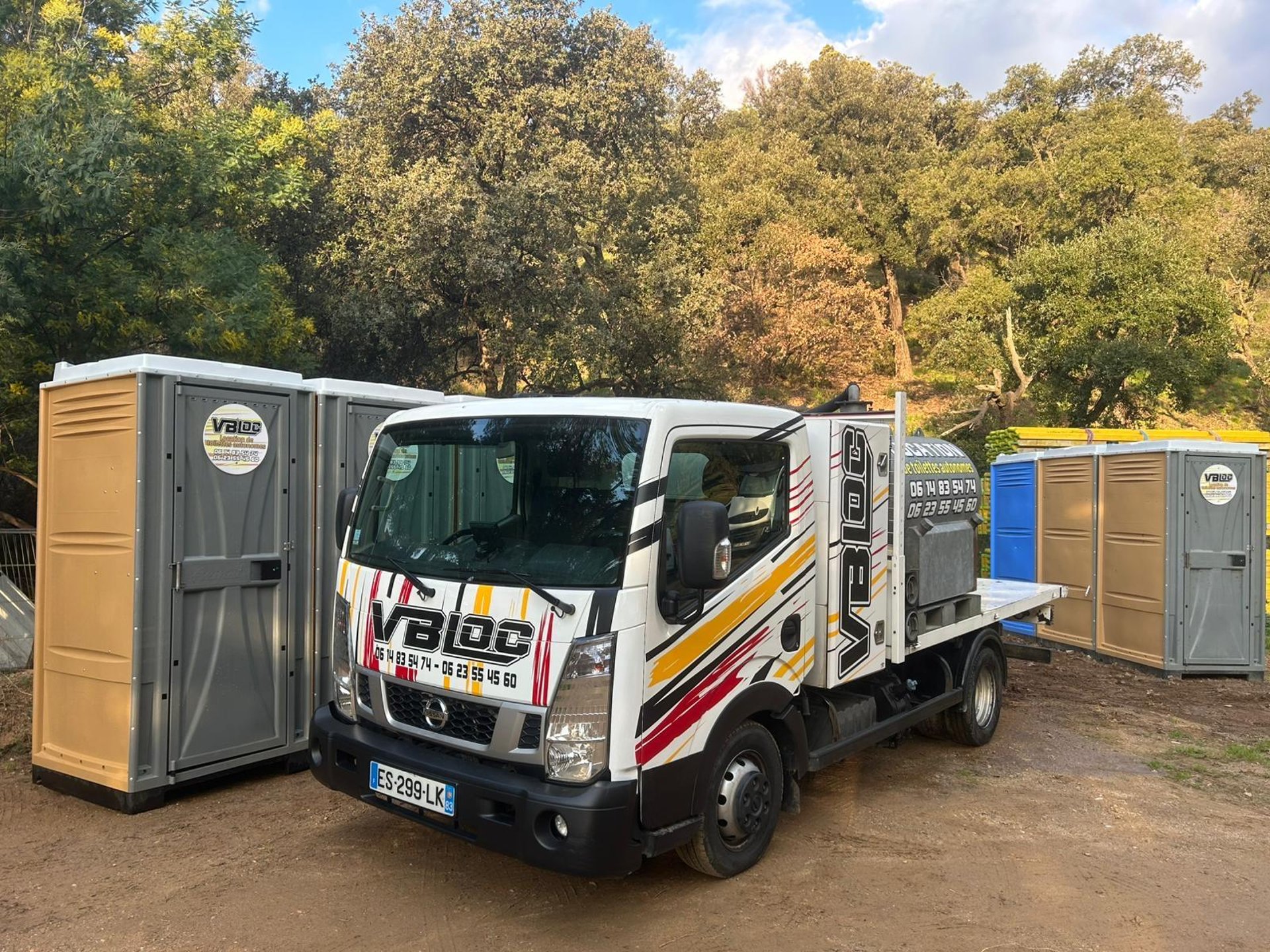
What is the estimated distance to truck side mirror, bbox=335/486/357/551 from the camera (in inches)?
189

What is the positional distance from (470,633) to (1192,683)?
8.56 m

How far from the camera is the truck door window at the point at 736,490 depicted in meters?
3.93

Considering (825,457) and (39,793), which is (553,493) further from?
(39,793)

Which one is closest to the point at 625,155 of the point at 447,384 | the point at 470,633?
the point at 447,384

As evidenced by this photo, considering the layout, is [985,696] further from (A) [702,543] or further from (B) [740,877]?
(A) [702,543]

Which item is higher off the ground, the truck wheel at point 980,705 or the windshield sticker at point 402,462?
the windshield sticker at point 402,462

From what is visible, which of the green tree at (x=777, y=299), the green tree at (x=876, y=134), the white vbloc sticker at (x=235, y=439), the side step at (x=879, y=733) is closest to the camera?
the side step at (x=879, y=733)

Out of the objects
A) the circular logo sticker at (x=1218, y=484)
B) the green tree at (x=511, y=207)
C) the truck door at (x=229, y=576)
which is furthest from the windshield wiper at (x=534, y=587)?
the green tree at (x=511, y=207)

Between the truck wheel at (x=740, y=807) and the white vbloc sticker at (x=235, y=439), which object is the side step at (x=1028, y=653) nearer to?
the truck wheel at (x=740, y=807)

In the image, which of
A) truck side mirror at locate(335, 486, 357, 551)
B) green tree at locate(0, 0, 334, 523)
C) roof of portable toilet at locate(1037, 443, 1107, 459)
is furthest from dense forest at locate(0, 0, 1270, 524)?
roof of portable toilet at locate(1037, 443, 1107, 459)

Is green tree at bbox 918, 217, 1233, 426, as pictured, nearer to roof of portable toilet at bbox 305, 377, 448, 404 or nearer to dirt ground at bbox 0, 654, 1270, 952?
dirt ground at bbox 0, 654, 1270, 952

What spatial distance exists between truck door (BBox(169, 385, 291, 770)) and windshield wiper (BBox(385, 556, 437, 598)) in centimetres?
191

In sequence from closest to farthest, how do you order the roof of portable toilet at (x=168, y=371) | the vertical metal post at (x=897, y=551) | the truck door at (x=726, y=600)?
the truck door at (x=726, y=600) → the roof of portable toilet at (x=168, y=371) → the vertical metal post at (x=897, y=551)

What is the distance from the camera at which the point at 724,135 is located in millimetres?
32594
